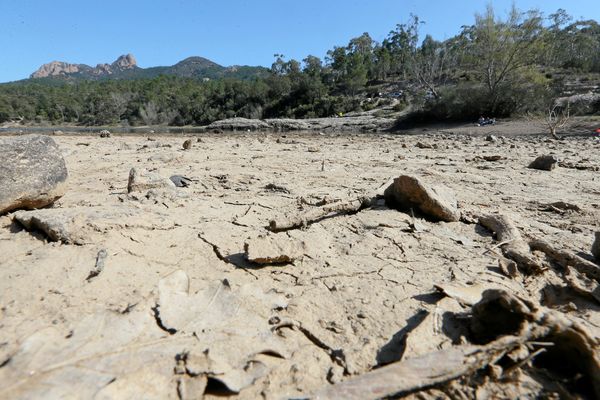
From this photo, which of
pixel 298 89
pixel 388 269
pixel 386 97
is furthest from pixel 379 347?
pixel 298 89

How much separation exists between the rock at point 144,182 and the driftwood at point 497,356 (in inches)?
95.9

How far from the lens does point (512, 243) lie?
2.07m

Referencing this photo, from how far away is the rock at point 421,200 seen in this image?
245 cm

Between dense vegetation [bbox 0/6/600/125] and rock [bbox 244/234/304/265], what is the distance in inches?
742

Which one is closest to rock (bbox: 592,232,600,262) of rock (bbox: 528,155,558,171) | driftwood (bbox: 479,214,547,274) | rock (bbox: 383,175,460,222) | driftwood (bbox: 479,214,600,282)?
driftwood (bbox: 479,214,600,282)

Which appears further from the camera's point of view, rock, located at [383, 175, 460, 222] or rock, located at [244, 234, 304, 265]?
rock, located at [383, 175, 460, 222]

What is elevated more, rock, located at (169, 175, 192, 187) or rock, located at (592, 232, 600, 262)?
rock, located at (169, 175, 192, 187)

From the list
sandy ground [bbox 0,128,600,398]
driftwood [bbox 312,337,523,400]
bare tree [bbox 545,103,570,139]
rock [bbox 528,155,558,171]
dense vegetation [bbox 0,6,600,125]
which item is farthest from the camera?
dense vegetation [bbox 0,6,600,125]

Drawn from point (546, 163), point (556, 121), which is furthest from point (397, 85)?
point (546, 163)

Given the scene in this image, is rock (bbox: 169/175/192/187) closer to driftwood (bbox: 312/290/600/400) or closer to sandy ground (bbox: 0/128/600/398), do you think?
sandy ground (bbox: 0/128/600/398)

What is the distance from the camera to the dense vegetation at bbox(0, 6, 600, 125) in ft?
58.1

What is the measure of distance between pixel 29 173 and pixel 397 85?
51.3 meters

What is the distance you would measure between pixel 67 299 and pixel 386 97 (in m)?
43.7

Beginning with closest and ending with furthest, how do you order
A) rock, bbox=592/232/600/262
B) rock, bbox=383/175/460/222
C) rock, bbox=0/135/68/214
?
rock, bbox=592/232/600/262 → rock, bbox=0/135/68/214 → rock, bbox=383/175/460/222
